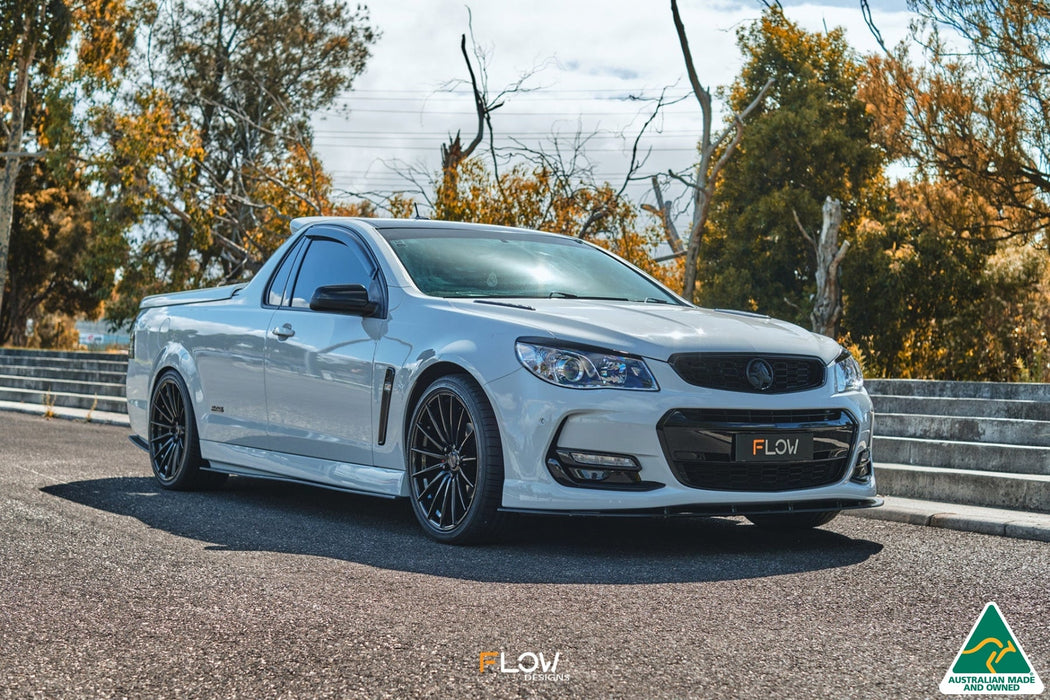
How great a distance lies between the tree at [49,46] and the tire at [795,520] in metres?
27.4

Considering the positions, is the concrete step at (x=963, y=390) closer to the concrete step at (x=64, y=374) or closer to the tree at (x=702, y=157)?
the tree at (x=702, y=157)

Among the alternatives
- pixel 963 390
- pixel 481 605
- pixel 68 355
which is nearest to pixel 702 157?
pixel 963 390

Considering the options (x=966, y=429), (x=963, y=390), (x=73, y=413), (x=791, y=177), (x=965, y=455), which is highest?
(x=791, y=177)

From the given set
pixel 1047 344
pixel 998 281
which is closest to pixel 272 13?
pixel 998 281

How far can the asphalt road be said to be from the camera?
3.82m

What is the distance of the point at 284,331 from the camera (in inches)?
297

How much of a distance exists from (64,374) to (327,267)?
16324 millimetres

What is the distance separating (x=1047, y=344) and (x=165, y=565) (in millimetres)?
16271

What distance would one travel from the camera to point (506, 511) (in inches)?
238

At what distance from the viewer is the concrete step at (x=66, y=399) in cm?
1806

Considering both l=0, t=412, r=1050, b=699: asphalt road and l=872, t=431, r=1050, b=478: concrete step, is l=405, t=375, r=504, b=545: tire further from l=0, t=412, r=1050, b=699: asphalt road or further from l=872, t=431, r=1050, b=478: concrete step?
l=872, t=431, r=1050, b=478: concrete step

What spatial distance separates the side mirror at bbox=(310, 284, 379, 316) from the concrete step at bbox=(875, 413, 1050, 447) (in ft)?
16.6

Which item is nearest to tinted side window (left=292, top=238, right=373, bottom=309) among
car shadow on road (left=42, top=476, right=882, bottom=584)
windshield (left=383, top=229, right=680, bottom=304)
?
windshield (left=383, top=229, right=680, bottom=304)

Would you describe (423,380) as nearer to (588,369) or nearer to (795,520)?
(588,369)
